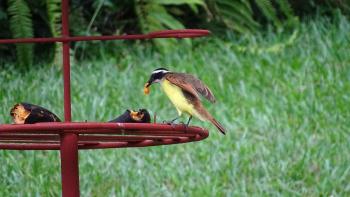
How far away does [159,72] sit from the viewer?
2717 mm

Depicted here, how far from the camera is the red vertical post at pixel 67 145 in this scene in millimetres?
2709

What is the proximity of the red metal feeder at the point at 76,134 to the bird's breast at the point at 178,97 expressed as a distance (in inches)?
3.7

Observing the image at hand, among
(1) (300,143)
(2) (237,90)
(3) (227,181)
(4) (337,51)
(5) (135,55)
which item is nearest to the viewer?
(3) (227,181)

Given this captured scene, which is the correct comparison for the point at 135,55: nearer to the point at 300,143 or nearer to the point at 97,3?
the point at 97,3

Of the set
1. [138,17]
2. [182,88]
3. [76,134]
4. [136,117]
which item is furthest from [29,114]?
[138,17]

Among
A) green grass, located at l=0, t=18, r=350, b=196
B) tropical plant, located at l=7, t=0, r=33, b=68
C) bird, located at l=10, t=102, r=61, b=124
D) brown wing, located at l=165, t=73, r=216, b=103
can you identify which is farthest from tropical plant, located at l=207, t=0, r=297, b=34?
bird, located at l=10, t=102, r=61, b=124

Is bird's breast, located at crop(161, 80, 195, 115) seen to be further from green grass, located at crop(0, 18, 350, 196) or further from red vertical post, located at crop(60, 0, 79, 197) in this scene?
green grass, located at crop(0, 18, 350, 196)

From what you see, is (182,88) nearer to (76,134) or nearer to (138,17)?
(76,134)

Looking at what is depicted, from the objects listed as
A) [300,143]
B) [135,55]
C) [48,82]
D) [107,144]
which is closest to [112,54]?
[135,55]

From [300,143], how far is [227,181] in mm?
562

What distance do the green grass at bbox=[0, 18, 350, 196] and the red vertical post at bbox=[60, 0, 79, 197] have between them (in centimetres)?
164

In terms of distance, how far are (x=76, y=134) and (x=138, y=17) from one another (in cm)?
399

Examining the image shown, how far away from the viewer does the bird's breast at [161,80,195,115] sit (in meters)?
2.73

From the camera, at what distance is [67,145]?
9.03 ft
